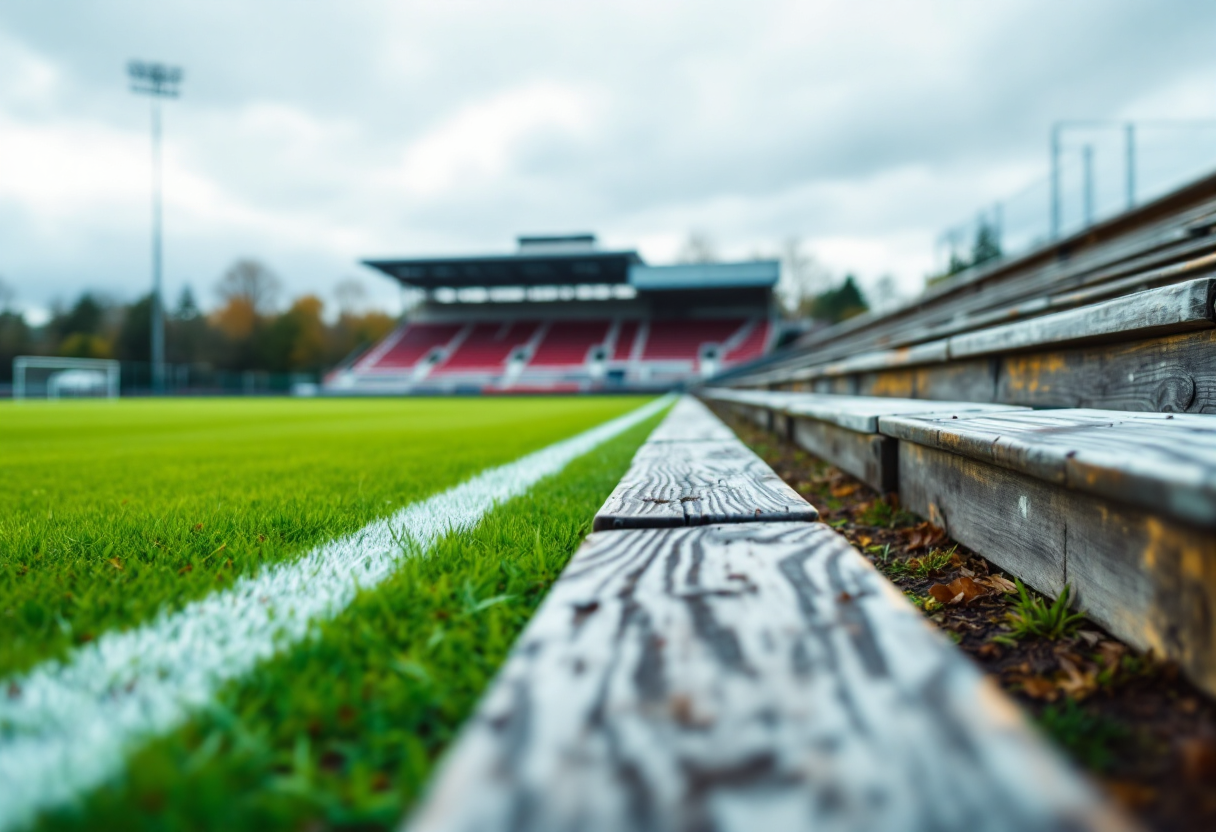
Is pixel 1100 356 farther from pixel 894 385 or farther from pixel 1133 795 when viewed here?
pixel 894 385

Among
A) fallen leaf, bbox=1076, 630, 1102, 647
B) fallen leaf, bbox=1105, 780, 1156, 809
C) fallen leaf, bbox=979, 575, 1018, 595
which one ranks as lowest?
fallen leaf, bbox=1105, 780, 1156, 809

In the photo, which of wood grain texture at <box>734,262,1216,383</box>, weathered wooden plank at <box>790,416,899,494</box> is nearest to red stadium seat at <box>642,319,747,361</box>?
weathered wooden plank at <box>790,416,899,494</box>

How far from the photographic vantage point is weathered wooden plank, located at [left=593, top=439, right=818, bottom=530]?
1.00 meters

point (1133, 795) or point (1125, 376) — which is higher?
point (1125, 376)

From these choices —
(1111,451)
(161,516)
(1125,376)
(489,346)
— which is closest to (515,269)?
(489,346)

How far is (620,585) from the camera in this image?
0.70m

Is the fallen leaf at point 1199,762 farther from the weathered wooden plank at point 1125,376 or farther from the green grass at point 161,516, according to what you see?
the green grass at point 161,516

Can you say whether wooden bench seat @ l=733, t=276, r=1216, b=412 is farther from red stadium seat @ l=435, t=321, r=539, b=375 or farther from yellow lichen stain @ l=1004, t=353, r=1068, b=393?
red stadium seat @ l=435, t=321, r=539, b=375

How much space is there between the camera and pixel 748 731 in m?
0.42

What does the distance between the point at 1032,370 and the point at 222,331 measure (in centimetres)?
5187

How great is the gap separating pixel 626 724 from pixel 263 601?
718 mm

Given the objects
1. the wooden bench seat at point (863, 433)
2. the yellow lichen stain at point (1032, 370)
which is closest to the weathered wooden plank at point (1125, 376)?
the yellow lichen stain at point (1032, 370)

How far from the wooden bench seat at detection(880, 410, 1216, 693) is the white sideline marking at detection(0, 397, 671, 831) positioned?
932mm

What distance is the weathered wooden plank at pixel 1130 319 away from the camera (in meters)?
1.11
